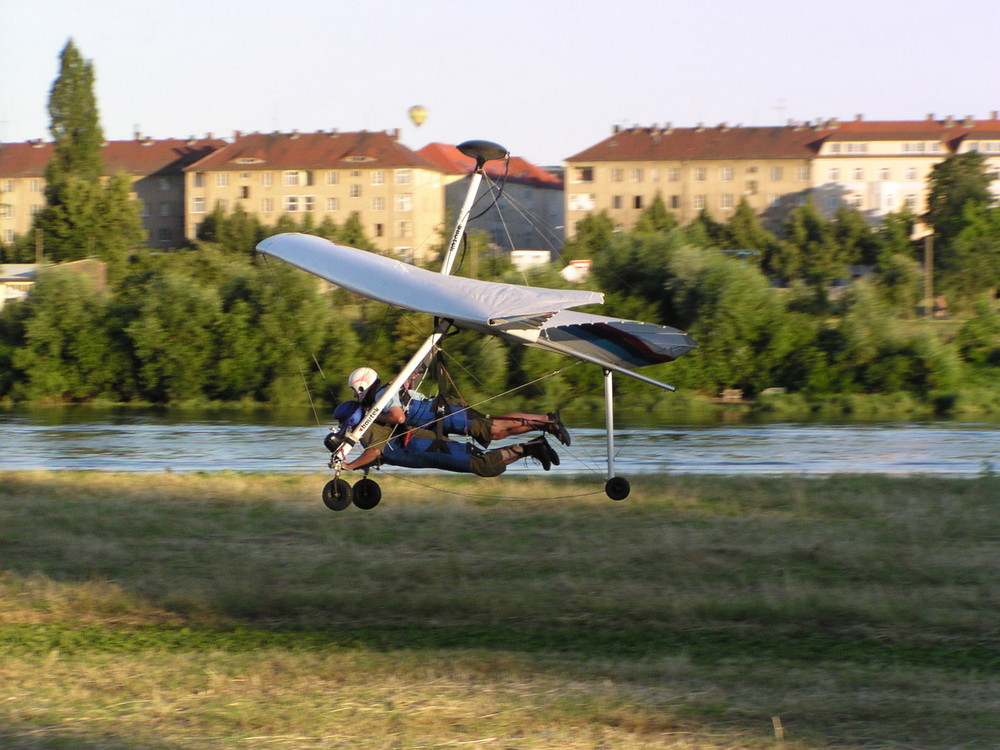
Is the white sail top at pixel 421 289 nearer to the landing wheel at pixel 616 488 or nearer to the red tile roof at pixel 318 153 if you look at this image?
the landing wheel at pixel 616 488

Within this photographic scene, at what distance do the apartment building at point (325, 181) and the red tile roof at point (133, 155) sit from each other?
28.2ft

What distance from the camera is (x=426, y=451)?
13250 mm

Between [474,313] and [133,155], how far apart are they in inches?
4985

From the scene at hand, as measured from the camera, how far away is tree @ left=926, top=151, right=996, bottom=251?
313 feet

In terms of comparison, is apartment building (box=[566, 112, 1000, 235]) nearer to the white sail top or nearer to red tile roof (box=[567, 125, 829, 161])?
red tile roof (box=[567, 125, 829, 161])

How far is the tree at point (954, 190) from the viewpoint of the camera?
313ft

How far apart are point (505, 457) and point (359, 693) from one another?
4328 mm

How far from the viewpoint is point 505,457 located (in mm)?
13195

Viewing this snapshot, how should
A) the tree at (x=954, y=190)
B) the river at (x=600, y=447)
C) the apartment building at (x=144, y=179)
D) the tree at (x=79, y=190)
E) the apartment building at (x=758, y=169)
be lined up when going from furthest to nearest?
the apartment building at (x=144, y=179)
the apartment building at (x=758, y=169)
the tree at (x=954, y=190)
the tree at (x=79, y=190)
the river at (x=600, y=447)

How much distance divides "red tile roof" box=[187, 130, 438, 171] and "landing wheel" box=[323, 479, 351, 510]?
338 ft

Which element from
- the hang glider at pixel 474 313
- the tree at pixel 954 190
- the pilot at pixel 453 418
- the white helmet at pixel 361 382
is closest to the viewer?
the hang glider at pixel 474 313

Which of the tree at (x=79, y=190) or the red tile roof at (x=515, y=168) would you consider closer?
the tree at (x=79, y=190)

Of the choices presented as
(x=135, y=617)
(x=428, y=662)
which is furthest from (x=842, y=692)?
(x=135, y=617)

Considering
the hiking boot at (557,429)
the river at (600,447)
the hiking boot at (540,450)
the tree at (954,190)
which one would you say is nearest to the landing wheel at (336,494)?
the hiking boot at (540,450)
